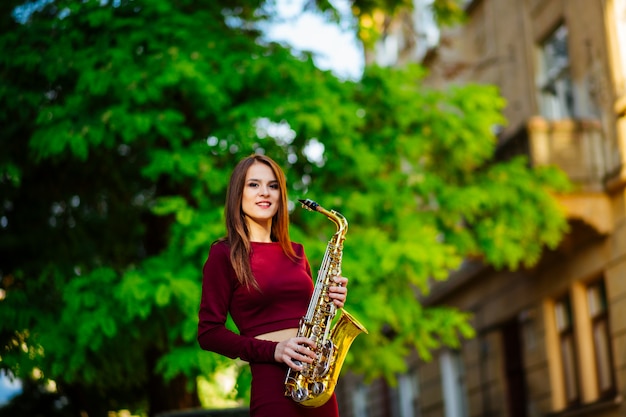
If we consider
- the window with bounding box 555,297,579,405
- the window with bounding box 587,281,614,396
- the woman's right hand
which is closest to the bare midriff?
the woman's right hand

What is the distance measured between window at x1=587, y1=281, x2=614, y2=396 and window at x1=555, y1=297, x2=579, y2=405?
711 mm

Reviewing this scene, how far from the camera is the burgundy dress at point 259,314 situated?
187 inches

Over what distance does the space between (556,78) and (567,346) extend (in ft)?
16.7

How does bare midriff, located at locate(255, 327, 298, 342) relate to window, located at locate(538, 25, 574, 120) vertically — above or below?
below

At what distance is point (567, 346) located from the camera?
19453mm

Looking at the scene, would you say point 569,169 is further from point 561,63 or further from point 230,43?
point 230,43

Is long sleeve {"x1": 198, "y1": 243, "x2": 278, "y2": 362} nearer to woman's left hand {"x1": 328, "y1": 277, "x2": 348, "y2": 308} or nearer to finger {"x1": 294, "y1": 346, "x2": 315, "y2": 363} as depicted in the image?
finger {"x1": 294, "y1": 346, "x2": 315, "y2": 363}

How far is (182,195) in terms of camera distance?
47.3 feet

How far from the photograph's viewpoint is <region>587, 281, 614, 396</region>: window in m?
17.8

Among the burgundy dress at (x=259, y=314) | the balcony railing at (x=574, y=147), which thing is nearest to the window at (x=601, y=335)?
the balcony railing at (x=574, y=147)

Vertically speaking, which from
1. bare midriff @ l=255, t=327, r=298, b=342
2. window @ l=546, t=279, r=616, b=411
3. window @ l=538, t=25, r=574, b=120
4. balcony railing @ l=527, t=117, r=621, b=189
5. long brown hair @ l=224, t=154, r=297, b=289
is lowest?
bare midriff @ l=255, t=327, r=298, b=342

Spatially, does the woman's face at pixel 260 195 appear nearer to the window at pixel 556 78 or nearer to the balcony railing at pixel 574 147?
the balcony railing at pixel 574 147

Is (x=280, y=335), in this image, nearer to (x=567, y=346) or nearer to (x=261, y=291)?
(x=261, y=291)

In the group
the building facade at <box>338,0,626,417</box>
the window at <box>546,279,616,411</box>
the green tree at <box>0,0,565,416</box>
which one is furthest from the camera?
the window at <box>546,279,616,411</box>
